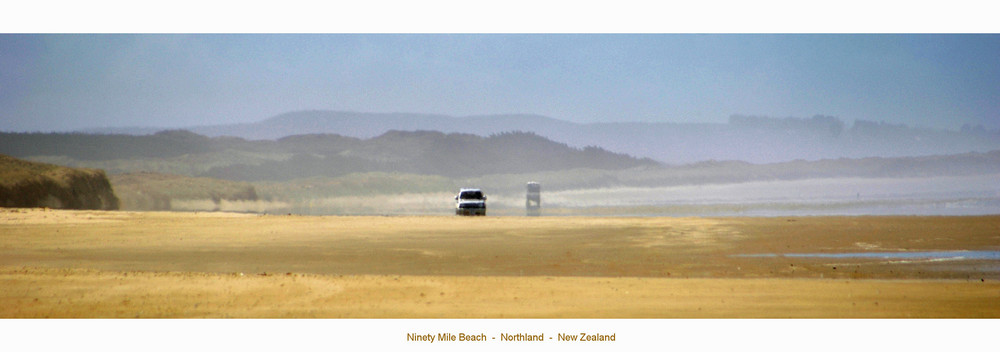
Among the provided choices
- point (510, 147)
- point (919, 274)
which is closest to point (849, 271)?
point (919, 274)

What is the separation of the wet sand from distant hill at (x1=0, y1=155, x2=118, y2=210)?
334 inches

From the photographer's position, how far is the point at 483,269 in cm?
1467

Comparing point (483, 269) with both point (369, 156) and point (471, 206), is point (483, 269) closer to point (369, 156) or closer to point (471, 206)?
point (471, 206)

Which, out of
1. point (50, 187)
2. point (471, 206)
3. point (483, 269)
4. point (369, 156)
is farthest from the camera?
point (369, 156)

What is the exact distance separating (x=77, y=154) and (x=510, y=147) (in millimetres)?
41367

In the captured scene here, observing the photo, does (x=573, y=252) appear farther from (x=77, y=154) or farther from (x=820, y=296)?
(x=77, y=154)

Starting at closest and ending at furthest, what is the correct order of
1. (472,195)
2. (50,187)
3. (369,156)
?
1. (472,195)
2. (50,187)
3. (369,156)

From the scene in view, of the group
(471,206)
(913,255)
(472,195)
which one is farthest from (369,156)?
(913,255)

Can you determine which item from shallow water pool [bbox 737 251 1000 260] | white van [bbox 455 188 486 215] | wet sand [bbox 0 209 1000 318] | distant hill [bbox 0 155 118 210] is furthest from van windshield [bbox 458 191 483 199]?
shallow water pool [bbox 737 251 1000 260]

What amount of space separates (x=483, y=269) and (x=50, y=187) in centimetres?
2502

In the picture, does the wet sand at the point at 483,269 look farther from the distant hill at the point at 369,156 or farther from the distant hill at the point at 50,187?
the distant hill at the point at 369,156

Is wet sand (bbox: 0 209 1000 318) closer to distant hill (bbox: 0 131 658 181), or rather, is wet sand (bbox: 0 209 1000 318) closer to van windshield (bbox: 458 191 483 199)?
van windshield (bbox: 458 191 483 199)

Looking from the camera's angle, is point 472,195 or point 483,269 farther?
point 472,195

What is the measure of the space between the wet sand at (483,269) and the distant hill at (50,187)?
849 centimetres
